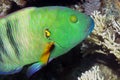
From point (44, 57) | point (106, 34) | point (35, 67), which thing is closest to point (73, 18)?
point (44, 57)

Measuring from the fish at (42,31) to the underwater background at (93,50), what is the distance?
4.24 ft

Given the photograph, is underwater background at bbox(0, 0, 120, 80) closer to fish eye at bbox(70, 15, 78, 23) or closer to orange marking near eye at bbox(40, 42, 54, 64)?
orange marking near eye at bbox(40, 42, 54, 64)

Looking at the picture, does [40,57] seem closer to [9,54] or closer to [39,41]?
[39,41]

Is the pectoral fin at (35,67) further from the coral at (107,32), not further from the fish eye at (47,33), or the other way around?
the coral at (107,32)

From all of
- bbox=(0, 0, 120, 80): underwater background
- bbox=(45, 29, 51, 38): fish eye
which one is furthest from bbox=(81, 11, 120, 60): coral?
bbox=(45, 29, 51, 38): fish eye

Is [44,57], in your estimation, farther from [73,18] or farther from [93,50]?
[93,50]

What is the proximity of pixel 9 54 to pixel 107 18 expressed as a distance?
70.6 inches

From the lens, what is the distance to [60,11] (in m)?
1.62

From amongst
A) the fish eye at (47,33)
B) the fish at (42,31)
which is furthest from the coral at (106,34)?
the fish eye at (47,33)

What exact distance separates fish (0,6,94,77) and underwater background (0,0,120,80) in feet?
4.24

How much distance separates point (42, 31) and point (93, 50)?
5.68 ft

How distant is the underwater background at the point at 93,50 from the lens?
298 cm

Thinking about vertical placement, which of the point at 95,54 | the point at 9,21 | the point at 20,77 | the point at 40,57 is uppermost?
the point at 9,21

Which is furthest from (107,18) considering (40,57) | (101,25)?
(40,57)
